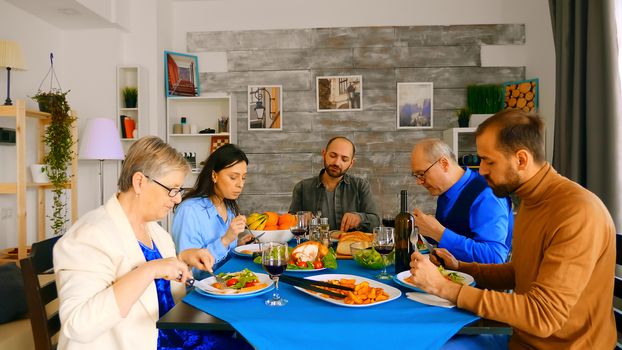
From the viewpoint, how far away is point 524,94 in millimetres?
4543

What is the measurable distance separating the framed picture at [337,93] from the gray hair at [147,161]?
3.51 metres

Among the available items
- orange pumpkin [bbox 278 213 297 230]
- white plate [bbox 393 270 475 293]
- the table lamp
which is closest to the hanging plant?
the table lamp

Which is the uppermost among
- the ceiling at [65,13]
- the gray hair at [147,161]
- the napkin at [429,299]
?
the ceiling at [65,13]

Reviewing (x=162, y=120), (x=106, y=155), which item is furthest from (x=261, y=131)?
(x=106, y=155)

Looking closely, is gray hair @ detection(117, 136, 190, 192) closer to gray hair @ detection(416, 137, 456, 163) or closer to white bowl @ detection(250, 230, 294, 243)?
white bowl @ detection(250, 230, 294, 243)

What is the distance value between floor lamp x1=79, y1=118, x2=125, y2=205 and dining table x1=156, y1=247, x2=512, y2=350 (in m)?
3.25

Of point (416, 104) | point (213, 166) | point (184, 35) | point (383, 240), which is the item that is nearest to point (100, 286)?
point (383, 240)

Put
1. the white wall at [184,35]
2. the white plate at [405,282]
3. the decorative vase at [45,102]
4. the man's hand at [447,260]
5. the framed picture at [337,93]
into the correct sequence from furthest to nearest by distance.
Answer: the framed picture at [337,93] < the white wall at [184,35] < the decorative vase at [45,102] < the man's hand at [447,260] < the white plate at [405,282]

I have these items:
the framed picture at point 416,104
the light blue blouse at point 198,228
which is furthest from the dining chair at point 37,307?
the framed picture at point 416,104

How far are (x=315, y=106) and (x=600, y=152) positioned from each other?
2670 millimetres

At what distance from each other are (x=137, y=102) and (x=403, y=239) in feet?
12.0

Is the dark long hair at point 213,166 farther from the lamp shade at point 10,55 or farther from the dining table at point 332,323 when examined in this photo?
the lamp shade at point 10,55

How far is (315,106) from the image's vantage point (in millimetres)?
5016

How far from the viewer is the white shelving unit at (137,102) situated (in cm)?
470
